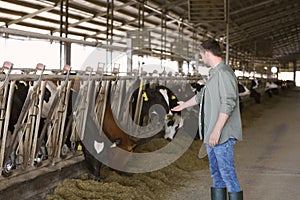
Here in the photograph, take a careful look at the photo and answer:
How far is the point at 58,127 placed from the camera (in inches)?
175

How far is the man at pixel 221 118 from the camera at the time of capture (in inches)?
127

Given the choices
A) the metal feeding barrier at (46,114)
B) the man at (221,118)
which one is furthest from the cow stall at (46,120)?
the man at (221,118)

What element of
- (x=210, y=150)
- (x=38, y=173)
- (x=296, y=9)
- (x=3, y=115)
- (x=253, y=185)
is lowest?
(x=253, y=185)

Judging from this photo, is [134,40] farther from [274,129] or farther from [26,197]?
[26,197]

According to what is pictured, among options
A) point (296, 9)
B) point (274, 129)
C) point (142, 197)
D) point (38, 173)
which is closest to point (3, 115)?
point (38, 173)

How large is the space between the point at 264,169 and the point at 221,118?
3.06 metres

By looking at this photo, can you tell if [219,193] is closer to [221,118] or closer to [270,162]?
[221,118]

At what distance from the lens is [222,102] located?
10.6 ft

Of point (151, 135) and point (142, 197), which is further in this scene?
point (151, 135)

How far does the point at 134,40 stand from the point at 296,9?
11.6 meters

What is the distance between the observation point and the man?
323cm

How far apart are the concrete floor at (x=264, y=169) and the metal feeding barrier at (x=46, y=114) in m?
1.25

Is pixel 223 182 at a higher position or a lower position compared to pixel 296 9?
lower

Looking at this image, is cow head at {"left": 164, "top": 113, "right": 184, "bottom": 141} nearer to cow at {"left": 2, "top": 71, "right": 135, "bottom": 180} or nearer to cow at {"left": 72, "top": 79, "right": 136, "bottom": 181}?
cow at {"left": 2, "top": 71, "right": 135, "bottom": 180}
